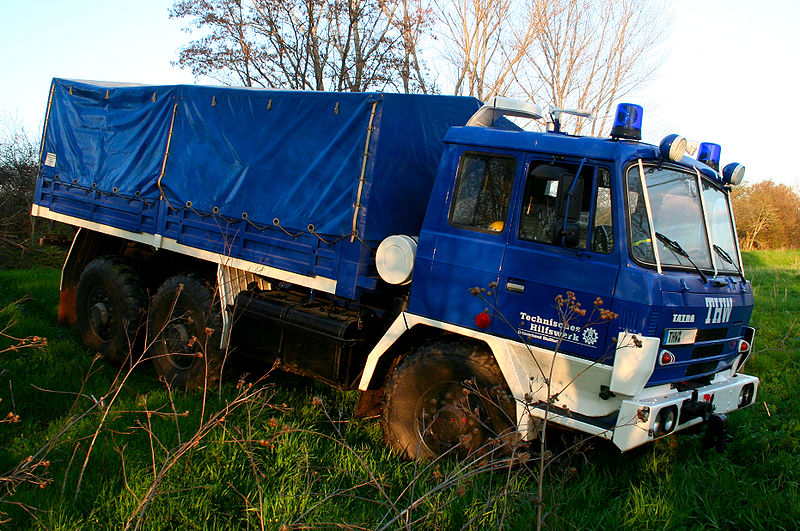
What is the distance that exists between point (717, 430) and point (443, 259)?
7.24 feet

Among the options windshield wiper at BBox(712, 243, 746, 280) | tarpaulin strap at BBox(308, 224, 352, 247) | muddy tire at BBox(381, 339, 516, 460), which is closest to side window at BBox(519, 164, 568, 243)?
muddy tire at BBox(381, 339, 516, 460)

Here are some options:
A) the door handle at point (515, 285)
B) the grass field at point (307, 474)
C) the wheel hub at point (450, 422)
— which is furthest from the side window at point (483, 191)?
the grass field at point (307, 474)

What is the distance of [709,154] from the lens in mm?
4672

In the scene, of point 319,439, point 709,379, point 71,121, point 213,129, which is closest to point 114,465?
point 319,439

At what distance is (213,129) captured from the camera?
6090 millimetres

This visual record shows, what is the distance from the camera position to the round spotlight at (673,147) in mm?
3928

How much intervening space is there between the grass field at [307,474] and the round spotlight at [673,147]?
1.98m

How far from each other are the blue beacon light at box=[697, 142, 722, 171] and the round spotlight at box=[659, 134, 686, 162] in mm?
843

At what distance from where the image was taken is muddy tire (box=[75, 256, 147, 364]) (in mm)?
6766

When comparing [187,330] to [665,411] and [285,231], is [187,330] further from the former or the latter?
[665,411]

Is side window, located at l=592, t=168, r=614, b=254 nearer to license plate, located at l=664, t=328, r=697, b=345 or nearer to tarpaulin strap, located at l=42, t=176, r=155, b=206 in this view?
license plate, located at l=664, t=328, r=697, b=345

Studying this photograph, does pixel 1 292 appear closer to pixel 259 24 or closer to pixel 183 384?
pixel 183 384

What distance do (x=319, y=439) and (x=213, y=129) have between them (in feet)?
10.9

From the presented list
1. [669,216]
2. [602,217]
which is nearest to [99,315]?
[602,217]
